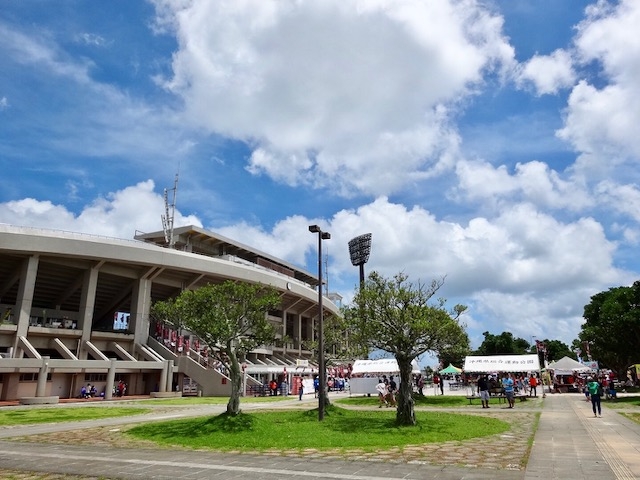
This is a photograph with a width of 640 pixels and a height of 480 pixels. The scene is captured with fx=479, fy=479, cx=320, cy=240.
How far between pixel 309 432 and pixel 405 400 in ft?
12.4

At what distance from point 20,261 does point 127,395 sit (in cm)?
1557

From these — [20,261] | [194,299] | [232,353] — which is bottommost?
[232,353]

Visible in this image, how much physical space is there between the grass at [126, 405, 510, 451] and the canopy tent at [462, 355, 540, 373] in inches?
655

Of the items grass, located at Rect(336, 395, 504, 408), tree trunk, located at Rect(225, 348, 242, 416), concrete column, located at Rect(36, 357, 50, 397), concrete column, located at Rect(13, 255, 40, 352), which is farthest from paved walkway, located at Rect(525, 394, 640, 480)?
concrete column, located at Rect(13, 255, 40, 352)

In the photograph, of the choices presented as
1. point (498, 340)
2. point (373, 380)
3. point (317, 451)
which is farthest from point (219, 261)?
point (498, 340)

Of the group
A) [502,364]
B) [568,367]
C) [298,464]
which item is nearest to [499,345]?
[568,367]

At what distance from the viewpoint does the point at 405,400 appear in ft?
54.6

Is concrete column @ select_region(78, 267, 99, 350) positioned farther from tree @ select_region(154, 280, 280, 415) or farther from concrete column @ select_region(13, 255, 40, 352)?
tree @ select_region(154, 280, 280, 415)

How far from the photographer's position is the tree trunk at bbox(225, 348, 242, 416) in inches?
672

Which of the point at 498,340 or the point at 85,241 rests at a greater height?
the point at 85,241

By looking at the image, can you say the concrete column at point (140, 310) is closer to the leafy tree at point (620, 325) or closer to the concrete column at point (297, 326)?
the concrete column at point (297, 326)

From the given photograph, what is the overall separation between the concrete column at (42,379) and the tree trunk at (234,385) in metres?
22.9

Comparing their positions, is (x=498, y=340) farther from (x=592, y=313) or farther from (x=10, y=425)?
(x=10, y=425)

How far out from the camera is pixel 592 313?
3966 cm
